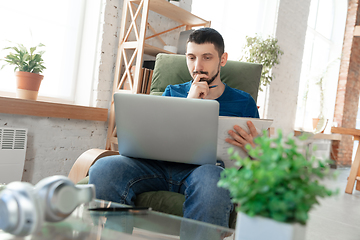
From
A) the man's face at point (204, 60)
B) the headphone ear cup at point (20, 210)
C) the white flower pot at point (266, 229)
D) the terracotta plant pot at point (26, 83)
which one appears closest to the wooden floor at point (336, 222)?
the man's face at point (204, 60)

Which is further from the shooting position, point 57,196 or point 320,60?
point 320,60

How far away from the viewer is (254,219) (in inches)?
19.4

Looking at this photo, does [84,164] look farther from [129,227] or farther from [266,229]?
[266,229]

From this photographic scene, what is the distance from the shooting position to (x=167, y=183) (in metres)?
1.36

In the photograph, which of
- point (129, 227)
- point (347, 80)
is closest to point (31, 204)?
point (129, 227)

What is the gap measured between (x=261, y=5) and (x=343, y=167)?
12.7 ft

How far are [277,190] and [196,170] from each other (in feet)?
2.52

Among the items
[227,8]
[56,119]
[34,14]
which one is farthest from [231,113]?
[227,8]

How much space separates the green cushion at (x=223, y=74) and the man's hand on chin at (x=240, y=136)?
73 cm

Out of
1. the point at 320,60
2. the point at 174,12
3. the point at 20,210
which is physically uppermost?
the point at 320,60

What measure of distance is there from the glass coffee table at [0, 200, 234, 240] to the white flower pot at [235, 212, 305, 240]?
362 mm

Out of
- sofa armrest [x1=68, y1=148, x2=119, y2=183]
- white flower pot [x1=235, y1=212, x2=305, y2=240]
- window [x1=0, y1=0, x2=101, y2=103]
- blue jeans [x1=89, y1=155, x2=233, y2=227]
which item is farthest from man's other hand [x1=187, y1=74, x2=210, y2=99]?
window [x1=0, y1=0, x2=101, y2=103]

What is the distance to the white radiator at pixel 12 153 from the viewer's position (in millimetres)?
2057

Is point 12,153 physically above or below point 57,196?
below
